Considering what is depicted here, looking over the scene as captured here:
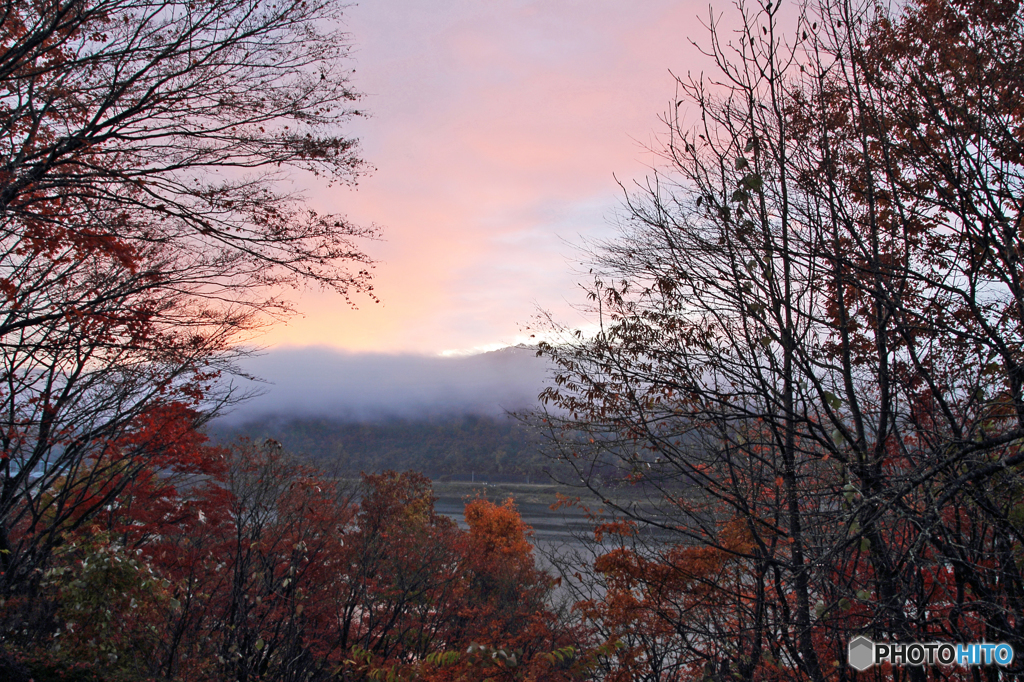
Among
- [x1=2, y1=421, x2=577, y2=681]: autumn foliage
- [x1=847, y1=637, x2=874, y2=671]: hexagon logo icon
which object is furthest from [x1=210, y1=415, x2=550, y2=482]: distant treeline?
[x1=847, y1=637, x2=874, y2=671]: hexagon logo icon

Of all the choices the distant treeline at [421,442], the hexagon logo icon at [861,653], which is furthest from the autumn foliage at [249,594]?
the distant treeline at [421,442]

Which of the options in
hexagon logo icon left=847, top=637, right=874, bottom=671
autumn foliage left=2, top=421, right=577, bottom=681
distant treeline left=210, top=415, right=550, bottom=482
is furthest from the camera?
distant treeline left=210, top=415, right=550, bottom=482

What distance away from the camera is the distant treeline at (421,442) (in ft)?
379

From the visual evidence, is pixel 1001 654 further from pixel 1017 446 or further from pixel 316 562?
pixel 316 562

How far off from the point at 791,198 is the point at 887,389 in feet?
5.95

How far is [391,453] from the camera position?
464 feet

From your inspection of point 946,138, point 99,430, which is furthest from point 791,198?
point 99,430

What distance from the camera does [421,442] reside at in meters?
148

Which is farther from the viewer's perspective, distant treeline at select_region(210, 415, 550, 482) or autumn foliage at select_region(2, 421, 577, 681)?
distant treeline at select_region(210, 415, 550, 482)

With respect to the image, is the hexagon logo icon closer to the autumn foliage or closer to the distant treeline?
the autumn foliage

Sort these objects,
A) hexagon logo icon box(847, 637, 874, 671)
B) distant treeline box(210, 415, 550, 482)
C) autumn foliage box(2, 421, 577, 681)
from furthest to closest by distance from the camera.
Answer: distant treeline box(210, 415, 550, 482)
autumn foliage box(2, 421, 577, 681)
hexagon logo icon box(847, 637, 874, 671)

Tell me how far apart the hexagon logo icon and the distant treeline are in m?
101

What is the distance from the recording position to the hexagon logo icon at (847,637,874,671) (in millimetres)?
4215

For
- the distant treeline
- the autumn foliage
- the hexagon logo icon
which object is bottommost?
the distant treeline
